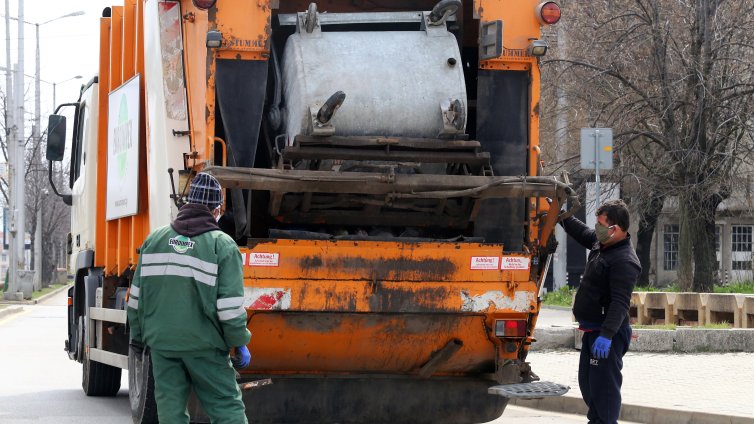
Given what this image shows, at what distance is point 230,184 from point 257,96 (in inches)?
31.8

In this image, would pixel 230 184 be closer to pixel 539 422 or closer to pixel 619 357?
pixel 619 357

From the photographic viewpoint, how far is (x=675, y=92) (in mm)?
23453

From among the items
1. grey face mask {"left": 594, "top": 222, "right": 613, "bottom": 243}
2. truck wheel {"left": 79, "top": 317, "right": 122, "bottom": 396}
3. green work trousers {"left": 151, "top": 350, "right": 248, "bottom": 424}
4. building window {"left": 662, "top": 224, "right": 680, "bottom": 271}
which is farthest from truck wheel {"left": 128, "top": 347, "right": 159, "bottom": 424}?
building window {"left": 662, "top": 224, "right": 680, "bottom": 271}

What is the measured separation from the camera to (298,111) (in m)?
8.16

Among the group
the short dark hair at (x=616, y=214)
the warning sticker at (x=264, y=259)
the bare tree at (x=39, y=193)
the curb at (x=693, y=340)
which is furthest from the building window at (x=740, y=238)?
the warning sticker at (x=264, y=259)

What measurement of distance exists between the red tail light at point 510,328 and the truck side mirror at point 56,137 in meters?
5.81

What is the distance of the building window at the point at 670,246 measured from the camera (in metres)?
48.3

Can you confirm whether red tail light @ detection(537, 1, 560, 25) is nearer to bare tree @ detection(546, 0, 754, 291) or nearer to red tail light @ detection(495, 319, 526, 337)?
red tail light @ detection(495, 319, 526, 337)

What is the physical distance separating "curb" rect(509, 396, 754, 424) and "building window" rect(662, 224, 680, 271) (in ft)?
123

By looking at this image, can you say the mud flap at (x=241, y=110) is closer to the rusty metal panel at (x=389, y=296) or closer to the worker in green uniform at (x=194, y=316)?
the rusty metal panel at (x=389, y=296)

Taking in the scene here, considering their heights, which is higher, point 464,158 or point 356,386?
point 464,158

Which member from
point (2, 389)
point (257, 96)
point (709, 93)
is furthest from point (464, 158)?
point (709, 93)

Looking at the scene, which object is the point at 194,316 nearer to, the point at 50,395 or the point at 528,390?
the point at 528,390

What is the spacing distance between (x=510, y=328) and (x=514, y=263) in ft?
1.37
